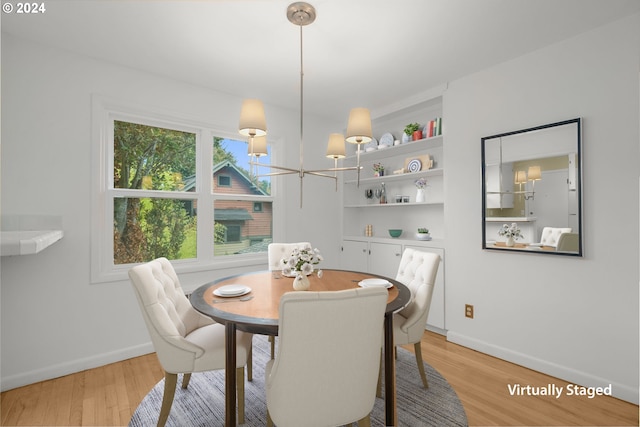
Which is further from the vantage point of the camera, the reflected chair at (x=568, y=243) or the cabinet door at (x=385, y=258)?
the cabinet door at (x=385, y=258)

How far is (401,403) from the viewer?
2.05 metres

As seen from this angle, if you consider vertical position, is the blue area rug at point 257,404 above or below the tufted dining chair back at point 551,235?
below

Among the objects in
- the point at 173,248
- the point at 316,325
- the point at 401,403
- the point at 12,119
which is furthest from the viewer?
the point at 173,248

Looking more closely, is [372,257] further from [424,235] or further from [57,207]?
[57,207]

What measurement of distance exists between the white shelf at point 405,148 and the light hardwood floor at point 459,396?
85.3 inches

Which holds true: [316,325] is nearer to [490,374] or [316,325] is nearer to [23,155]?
[490,374]

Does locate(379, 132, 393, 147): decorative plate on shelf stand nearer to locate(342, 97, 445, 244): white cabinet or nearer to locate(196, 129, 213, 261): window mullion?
locate(342, 97, 445, 244): white cabinet

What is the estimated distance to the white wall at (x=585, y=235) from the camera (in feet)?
7.01

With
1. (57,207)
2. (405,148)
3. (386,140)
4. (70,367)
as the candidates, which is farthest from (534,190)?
(70,367)

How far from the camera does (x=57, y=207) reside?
248 cm

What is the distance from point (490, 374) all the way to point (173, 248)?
3019 mm

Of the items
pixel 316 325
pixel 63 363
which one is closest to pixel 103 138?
pixel 63 363

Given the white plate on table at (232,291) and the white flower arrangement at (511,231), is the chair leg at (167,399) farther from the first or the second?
the white flower arrangement at (511,231)

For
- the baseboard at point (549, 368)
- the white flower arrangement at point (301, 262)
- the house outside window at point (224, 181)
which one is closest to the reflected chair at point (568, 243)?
the baseboard at point (549, 368)
